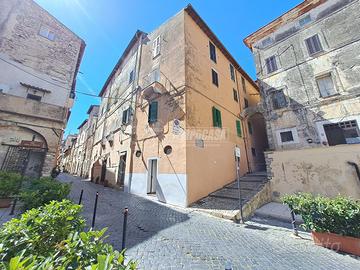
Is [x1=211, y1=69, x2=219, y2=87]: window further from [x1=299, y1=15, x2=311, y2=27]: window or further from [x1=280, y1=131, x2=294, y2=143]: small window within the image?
[x1=299, y1=15, x2=311, y2=27]: window

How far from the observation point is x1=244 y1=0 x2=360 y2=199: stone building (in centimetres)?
809

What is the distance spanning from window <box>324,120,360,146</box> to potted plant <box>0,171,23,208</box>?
1644cm

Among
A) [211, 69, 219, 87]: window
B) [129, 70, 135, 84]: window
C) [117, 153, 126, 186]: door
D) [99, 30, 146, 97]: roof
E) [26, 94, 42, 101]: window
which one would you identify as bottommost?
[117, 153, 126, 186]: door

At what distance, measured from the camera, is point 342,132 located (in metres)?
9.68

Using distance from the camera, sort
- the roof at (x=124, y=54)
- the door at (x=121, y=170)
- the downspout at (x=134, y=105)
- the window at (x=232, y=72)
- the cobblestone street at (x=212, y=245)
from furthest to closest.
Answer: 1. the window at (x=232, y=72)
2. the roof at (x=124, y=54)
3. the door at (x=121, y=170)
4. the downspout at (x=134, y=105)
5. the cobblestone street at (x=212, y=245)

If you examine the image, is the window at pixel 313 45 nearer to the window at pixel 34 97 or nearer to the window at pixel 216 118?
the window at pixel 216 118

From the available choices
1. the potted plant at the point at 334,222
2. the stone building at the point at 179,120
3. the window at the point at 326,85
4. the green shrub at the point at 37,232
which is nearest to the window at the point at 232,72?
the stone building at the point at 179,120

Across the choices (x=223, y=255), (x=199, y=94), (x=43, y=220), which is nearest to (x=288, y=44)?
(x=199, y=94)

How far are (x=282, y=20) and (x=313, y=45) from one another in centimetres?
363

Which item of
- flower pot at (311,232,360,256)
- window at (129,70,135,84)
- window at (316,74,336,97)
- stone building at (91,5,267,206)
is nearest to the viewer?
flower pot at (311,232,360,256)

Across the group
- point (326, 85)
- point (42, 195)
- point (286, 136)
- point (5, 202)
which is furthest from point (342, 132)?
point (5, 202)

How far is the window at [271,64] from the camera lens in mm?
13266

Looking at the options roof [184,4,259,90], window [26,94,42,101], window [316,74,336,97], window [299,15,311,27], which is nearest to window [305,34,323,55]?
window [299,15,311,27]

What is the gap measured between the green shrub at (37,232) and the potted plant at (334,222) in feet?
18.9
